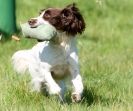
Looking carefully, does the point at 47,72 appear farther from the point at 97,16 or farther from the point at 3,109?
the point at 97,16

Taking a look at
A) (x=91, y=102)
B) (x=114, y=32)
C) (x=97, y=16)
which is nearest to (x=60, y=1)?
(x=97, y=16)

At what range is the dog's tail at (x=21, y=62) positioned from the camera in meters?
7.20

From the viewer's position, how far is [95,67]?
8445mm

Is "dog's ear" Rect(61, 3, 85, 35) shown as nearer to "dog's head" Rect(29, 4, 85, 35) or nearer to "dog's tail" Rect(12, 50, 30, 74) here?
"dog's head" Rect(29, 4, 85, 35)

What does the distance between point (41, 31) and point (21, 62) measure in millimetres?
1109

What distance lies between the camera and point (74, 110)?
6051 mm

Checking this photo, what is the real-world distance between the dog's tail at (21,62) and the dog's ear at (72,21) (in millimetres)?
927

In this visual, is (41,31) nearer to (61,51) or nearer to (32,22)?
(32,22)

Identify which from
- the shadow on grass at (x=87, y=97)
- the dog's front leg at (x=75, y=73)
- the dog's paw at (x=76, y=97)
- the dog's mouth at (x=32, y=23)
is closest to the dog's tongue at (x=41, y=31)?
the dog's mouth at (x=32, y=23)

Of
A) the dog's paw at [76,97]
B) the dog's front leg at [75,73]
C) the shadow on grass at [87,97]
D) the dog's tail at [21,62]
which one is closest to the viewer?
the dog's paw at [76,97]

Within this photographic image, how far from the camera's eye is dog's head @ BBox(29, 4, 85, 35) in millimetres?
6285

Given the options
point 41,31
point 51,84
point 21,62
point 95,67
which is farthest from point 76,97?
point 95,67

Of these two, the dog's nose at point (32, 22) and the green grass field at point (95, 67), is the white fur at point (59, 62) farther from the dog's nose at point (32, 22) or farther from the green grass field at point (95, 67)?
the green grass field at point (95, 67)

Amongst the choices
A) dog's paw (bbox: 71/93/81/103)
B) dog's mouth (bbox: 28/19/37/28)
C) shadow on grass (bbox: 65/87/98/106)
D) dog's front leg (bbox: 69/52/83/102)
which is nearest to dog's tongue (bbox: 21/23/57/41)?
dog's mouth (bbox: 28/19/37/28)
